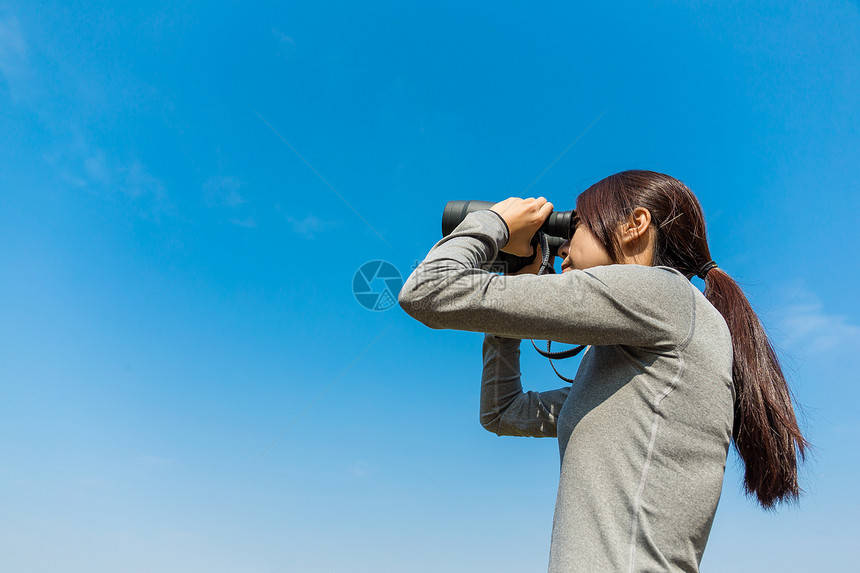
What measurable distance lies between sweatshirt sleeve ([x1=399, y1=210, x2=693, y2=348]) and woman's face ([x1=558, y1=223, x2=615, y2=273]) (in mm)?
166

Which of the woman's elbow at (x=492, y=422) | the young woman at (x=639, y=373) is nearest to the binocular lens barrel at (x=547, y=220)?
the young woman at (x=639, y=373)

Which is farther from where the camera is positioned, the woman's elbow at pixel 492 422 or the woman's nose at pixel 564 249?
the woman's elbow at pixel 492 422

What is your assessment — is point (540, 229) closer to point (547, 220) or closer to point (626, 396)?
point (547, 220)

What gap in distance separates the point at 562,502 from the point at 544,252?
59 cm

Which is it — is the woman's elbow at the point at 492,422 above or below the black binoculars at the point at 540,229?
below

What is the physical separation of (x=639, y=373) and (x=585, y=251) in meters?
0.31

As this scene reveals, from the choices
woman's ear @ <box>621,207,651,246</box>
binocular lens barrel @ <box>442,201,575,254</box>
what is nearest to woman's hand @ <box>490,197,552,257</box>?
binocular lens barrel @ <box>442,201,575,254</box>

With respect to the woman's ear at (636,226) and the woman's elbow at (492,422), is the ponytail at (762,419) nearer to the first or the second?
the woman's ear at (636,226)

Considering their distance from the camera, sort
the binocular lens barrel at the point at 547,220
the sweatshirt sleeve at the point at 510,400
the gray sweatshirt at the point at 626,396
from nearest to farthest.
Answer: the gray sweatshirt at the point at 626,396
the binocular lens barrel at the point at 547,220
the sweatshirt sleeve at the point at 510,400

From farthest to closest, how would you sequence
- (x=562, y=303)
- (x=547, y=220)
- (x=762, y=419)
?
(x=547, y=220) → (x=762, y=419) → (x=562, y=303)

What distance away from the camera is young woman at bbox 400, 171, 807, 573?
3.01ft

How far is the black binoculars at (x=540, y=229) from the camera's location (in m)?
1.32

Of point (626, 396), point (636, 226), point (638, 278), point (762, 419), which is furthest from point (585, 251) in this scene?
point (762, 419)

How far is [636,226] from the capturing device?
119 centimetres
